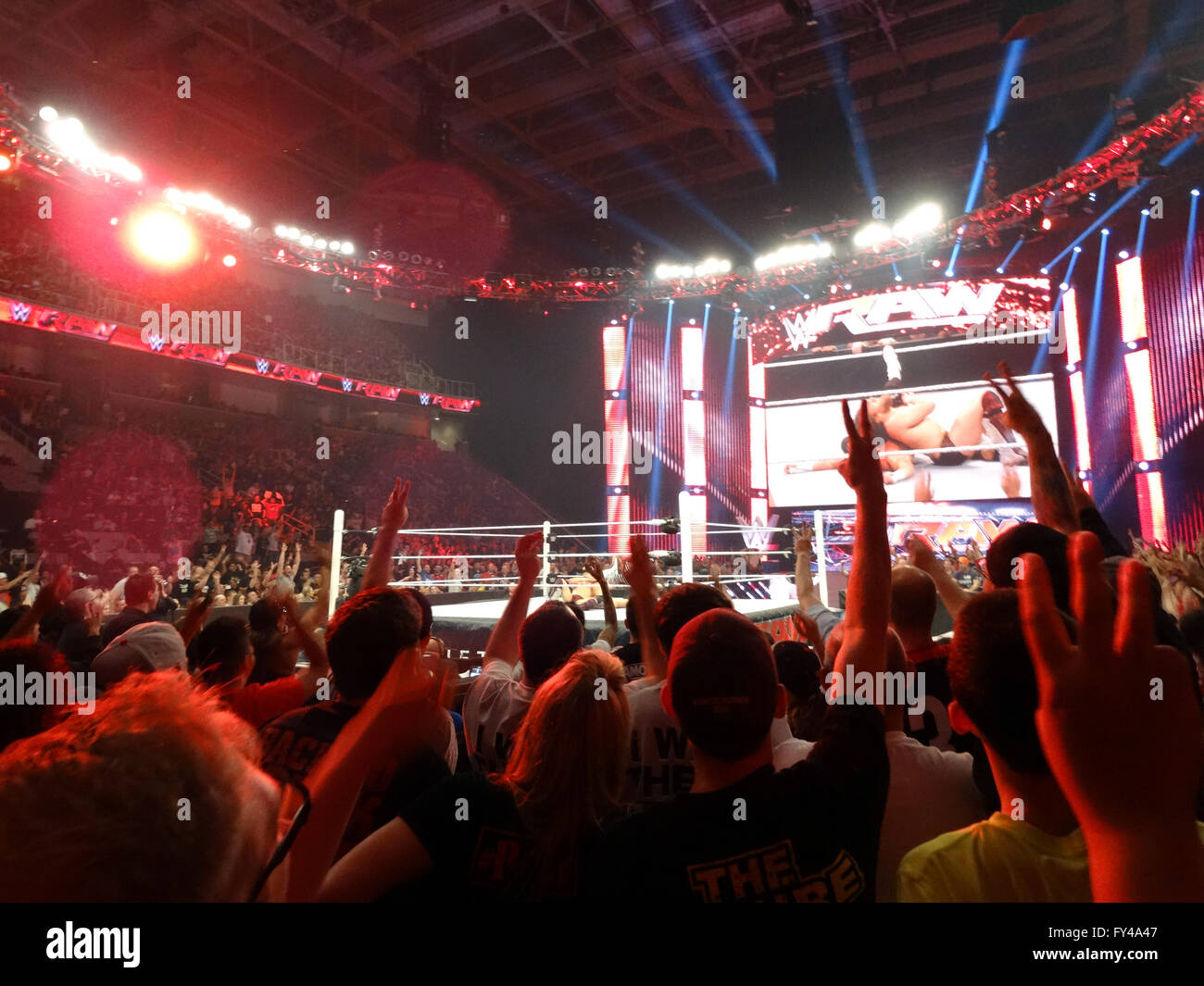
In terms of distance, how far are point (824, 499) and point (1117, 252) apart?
5377 mm

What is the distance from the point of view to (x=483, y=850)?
1.19 metres

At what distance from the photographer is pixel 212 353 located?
15.1 metres

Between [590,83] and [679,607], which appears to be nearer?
[679,607]

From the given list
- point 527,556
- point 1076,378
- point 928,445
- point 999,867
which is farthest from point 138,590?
point 1076,378

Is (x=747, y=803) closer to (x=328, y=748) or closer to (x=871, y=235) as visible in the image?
(x=328, y=748)

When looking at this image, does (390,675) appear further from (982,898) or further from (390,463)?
(390,463)

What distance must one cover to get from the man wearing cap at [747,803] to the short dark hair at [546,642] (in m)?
0.88

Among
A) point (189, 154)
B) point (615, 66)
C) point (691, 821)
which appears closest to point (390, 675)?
point (691, 821)

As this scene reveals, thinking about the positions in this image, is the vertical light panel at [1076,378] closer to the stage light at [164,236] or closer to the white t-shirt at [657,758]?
the white t-shirt at [657,758]

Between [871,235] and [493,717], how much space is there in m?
10.9

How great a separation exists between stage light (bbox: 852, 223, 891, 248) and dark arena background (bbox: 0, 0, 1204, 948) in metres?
0.10

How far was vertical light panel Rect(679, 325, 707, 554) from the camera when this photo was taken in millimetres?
13000

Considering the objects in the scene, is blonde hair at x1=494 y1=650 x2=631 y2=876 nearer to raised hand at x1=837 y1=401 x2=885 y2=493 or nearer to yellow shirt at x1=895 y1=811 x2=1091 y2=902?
yellow shirt at x1=895 y1=811 x2=1091 y2=902

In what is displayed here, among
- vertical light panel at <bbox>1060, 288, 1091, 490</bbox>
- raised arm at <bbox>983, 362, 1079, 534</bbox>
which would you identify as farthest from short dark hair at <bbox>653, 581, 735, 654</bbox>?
vertical light panel at <bbox>1060, 288, 1091, 490</bbox>
